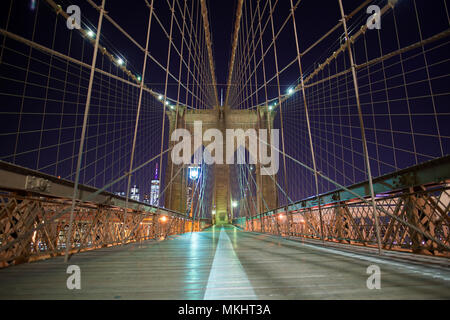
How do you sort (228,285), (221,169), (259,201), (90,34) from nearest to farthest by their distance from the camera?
(228,285)
(90,34)
(259,201)
(221,169)

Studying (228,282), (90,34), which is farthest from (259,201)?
(228,282)

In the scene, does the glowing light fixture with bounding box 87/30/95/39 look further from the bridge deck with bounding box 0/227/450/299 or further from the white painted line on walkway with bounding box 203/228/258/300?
the white painted line on walkway with bounding box 203/228/258/300

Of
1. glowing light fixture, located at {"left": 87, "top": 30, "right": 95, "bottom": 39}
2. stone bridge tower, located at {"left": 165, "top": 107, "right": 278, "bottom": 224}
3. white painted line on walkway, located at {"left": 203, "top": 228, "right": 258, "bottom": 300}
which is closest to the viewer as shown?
white painted line on walkway, located at {"left": 203, "top": 228, "right": 258, "bottom": 300}

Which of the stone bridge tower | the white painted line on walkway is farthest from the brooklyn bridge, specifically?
the stone bridge tower

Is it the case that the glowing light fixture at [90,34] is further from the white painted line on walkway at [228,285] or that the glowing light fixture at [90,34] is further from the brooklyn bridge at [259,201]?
the white painted line on walkway at [228,285]

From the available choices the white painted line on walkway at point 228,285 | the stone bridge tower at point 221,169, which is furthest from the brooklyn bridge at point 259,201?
the stone bridge tower at point 221,169

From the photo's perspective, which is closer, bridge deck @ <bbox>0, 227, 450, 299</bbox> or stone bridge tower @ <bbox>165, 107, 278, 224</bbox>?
bridge deck @ <bbox>0, 227, 450, 299</bbox>

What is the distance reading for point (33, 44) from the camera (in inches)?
172

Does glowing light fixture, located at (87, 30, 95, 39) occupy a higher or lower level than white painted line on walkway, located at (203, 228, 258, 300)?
higher

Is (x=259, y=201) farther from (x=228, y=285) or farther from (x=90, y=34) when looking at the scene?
(x=228, y=285)

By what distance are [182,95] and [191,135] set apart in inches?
270

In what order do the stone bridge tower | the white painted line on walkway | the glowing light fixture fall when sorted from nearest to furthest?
1. the white painted line on walkway
2. the glowing light fixture
3. the stone bridge tower
